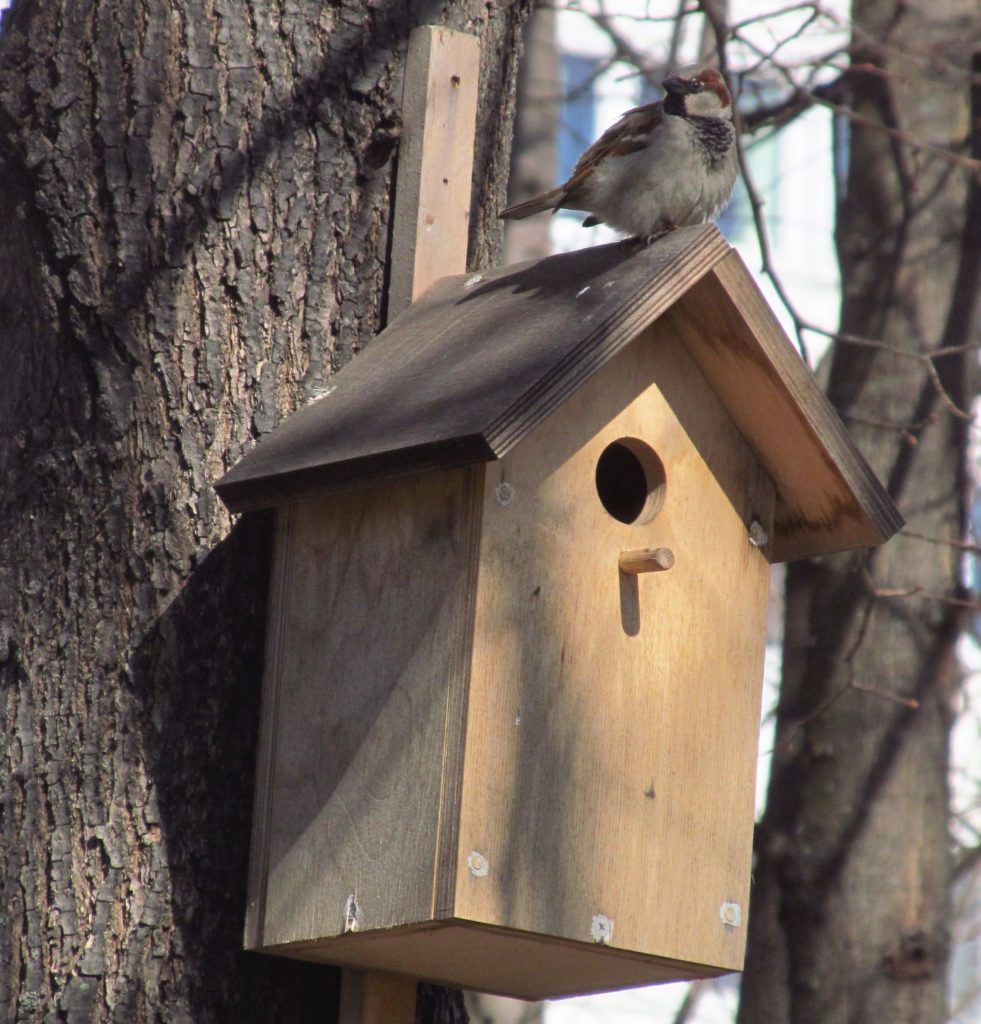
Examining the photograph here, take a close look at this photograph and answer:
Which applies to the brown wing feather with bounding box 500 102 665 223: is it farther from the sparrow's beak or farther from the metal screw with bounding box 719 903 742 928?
the metal screw with bounding box 719 903 742 928

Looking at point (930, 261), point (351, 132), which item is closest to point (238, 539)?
point (351, 132)

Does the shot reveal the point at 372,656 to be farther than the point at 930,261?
No

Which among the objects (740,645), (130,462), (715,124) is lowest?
(740,645)

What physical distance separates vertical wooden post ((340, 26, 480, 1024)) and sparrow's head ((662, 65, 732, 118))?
634mm

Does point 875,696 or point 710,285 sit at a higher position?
point 710,285

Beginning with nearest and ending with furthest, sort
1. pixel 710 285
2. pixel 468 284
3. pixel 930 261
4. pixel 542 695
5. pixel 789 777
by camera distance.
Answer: pixel 542 695, pixel 710 285, pixel 468 284, pixel 789 777, pixel 930 261

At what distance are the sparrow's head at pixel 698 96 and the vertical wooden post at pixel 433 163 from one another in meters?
0.63

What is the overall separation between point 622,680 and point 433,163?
936 millimetres

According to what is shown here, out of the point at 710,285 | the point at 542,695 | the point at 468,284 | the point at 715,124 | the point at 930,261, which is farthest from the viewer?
the point at 930,261

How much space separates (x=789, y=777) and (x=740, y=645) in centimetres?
217

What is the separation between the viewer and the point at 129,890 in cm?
233

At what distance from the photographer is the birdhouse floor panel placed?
2.16 metres

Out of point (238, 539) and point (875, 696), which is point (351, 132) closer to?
point (238, 539)

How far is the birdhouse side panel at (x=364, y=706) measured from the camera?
2.14m
